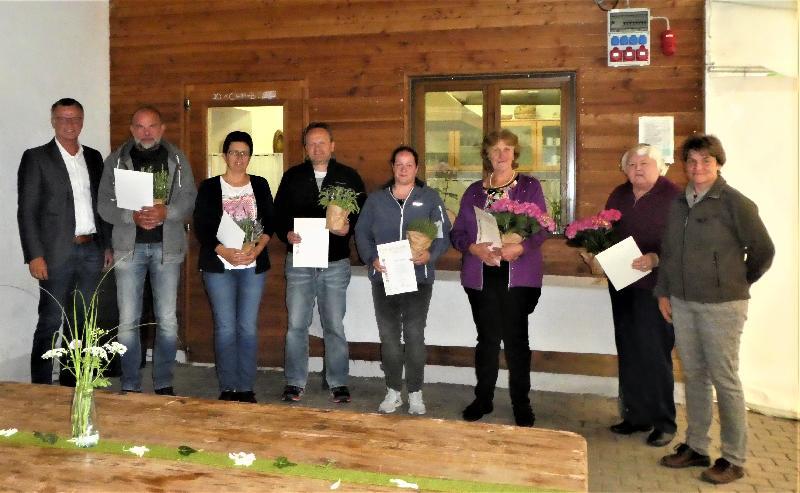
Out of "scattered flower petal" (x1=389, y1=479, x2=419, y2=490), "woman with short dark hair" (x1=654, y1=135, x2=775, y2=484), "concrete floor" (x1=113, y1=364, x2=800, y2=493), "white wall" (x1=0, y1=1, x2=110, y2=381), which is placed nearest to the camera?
"scattered flower petal" (x1=389, y1=479, x2=419, y2=490)

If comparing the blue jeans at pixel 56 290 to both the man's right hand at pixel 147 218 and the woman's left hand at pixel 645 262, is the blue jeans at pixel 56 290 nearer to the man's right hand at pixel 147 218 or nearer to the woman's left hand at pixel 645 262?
the man's right hand at pixel 147 218

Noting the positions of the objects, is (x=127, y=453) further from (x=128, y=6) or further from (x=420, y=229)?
(x=128, y=6)

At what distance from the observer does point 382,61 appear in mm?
4992

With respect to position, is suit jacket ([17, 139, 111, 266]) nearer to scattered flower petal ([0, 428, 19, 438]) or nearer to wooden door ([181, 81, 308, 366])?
wooden door ([181, 81, 308, 366])

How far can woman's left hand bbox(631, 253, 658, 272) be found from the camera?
3.42m

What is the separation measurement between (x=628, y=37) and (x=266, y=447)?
12.4 feet

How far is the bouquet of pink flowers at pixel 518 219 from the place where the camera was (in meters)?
3.44

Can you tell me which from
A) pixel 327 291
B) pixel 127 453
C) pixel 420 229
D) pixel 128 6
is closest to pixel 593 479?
pixel 420 229

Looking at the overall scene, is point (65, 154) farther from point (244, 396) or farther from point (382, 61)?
point (382, 61)

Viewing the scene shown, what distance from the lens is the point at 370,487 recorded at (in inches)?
60.2

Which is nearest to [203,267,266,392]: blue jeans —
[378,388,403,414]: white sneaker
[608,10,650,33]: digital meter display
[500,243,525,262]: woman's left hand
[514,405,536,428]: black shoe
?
[378,388,403,414]: white sneaker

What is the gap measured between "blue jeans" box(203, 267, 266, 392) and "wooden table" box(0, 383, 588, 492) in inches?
71.3

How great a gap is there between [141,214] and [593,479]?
2.67 metres

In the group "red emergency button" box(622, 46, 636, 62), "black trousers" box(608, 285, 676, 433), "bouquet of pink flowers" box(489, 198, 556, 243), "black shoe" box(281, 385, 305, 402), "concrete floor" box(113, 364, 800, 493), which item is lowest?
"concrete floor" box(113, 364, 800, 493)
